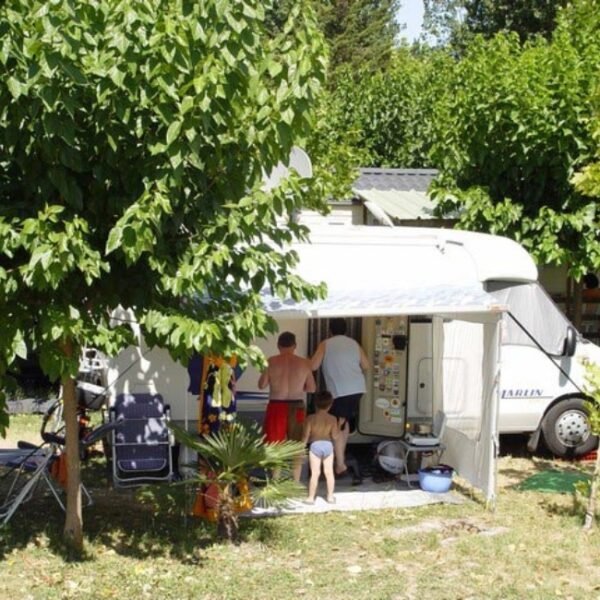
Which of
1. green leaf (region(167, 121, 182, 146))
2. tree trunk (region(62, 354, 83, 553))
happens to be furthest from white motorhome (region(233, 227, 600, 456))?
green leaf (region(167, 121, 182, 146))

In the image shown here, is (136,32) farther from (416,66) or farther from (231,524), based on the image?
(416,66)

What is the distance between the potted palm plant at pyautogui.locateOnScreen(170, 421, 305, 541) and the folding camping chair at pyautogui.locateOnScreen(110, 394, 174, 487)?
1196 mm

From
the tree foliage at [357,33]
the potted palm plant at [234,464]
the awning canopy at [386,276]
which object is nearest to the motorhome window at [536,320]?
the awning canopy at [386,276]

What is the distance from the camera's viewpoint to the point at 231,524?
823 centimetres

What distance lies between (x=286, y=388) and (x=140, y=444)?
145cm

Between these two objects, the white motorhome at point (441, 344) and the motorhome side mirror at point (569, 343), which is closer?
the white motorhome at point (441, 344)

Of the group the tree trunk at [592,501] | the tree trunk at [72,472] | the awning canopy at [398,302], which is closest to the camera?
the tree trunk at [72,472]

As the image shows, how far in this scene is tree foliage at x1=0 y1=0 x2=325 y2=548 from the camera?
20.5ft

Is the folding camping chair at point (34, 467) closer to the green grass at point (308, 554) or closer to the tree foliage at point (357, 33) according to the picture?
the green grass at point (308, 554)

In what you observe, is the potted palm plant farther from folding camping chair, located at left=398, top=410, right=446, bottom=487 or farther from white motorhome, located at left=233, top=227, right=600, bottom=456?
folding camping chair, located at left=398, top=410, right=446, bottom=487

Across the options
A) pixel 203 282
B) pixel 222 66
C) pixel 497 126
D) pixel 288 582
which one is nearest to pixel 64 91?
pixel 222 66

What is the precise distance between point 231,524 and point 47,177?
3.16 meters

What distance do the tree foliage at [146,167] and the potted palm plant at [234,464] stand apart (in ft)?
4.39

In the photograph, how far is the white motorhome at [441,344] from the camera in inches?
372
